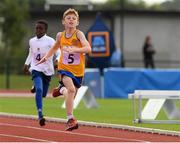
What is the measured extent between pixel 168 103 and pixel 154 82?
10284 mm

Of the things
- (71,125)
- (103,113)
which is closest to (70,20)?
(71,125)

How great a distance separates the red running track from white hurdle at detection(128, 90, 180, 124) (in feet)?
5.15

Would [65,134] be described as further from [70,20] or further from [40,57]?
[40,57]

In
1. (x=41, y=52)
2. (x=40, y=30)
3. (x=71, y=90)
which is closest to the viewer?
(x=71, y=90)

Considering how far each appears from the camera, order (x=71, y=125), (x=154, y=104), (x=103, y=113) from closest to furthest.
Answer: (x=71, y=125), (x=154, y=104), (x=103, y=113)

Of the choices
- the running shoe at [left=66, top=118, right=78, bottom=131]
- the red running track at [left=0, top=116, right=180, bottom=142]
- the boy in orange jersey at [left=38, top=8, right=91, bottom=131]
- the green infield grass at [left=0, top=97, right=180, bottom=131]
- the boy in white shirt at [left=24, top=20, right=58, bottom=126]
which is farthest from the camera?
the green infield grass at [left=0, top=97, right=180, bottom=131]

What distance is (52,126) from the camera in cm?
1449

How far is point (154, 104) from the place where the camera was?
1652 centimetres

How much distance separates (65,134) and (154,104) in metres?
4.06

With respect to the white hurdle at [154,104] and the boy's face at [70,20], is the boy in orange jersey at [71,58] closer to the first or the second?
the boy's face at [70,20]

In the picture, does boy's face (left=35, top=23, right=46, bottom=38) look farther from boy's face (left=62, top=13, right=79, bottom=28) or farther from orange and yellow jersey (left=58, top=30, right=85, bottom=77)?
boy's face (left=62, top=13, right=79, bottom=28)

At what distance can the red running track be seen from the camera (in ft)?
39.4

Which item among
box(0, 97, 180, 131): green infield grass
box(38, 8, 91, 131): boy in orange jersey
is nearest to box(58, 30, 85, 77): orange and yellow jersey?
box(38, 8, 91, 131): boy in orange jersey

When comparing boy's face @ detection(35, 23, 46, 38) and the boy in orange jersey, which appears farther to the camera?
boy's face @ detection(35, 23, 46, 38)
